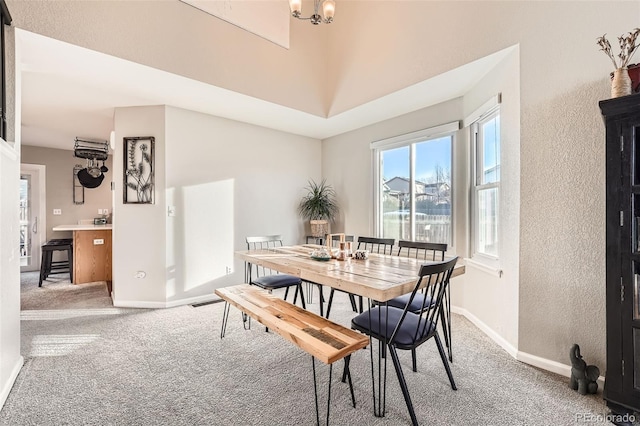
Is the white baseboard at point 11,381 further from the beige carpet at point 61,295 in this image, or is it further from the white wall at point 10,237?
the beige carpet at point 61,295

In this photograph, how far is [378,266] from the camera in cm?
232

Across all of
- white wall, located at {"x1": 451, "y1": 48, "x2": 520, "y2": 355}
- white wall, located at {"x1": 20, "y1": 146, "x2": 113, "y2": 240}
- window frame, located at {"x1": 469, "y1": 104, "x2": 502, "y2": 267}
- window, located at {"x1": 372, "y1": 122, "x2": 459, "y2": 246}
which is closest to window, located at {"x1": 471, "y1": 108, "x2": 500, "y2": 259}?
window frame, located at {"x1": 469, "y1": 104, "x2": 502, "y2": 267}

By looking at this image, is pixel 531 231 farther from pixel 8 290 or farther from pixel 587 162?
pixel 8 290

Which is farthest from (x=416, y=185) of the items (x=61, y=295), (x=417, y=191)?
(x=61, y=295)

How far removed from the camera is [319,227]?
15.6ft

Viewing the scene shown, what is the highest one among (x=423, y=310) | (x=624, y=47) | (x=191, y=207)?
(x=624, y=47)

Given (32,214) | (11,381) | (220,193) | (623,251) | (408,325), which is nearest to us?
(623,251)

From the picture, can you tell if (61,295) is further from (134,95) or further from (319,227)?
(319,227)

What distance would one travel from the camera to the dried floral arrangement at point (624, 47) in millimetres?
1718

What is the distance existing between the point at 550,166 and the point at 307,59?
316 centimetres

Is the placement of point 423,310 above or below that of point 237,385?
above

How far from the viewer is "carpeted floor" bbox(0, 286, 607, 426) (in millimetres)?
1694

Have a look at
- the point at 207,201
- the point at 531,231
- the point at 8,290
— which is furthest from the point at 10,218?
the point at 531,231

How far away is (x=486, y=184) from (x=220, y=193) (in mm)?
3325
